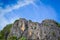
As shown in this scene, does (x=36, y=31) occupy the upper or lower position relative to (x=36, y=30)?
lower

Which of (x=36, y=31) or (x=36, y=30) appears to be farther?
(x=36, y=30)

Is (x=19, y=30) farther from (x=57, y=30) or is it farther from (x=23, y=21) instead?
(x=57, y=30)

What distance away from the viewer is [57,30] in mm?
78312

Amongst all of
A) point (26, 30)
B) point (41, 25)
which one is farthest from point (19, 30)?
point (41, 25)

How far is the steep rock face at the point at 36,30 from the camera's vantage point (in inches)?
2965

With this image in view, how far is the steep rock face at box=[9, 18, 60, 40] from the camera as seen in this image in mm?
75312

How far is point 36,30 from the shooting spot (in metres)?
78.1

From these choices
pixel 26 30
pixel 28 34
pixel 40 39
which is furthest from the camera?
pixel 26 30

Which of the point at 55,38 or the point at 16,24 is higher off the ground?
the point at 16,24

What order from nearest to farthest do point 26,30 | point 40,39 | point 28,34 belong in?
1. point 40,39
2. point 28,34
3. point 26,30

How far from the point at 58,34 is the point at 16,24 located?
70.2 feet

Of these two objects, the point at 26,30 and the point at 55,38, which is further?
the point at 26,30

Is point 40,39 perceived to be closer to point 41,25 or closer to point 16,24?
point 41,25

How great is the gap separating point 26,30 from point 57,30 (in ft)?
46.1
